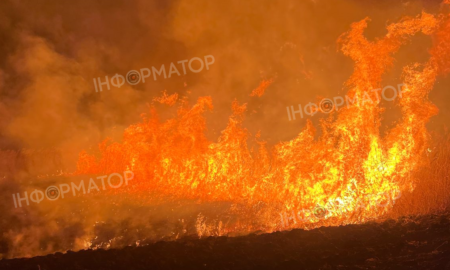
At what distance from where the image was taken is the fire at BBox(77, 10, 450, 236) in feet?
31.5

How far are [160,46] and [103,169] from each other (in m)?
4.90

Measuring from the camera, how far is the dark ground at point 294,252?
23.2 feet

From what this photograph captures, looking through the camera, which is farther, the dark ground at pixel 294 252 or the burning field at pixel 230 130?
the burning field at pixel 230 130

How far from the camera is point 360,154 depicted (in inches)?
393

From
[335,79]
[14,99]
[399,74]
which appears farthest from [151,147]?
[399,74]

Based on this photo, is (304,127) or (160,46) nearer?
(304,127)

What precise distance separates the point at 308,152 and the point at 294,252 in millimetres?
3730

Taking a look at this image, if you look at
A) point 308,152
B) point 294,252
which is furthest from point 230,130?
point 294,252

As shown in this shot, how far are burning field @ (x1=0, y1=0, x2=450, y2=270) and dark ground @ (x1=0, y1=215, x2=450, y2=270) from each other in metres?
0.10

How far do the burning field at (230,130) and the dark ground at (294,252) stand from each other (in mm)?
104

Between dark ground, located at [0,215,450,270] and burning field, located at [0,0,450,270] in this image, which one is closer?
dark ground, located at [0,215,450,270]

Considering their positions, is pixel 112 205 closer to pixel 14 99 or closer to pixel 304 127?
pixel 14 99

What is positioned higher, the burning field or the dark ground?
the burning field

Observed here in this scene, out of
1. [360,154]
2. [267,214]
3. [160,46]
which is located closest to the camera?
[267,214]
